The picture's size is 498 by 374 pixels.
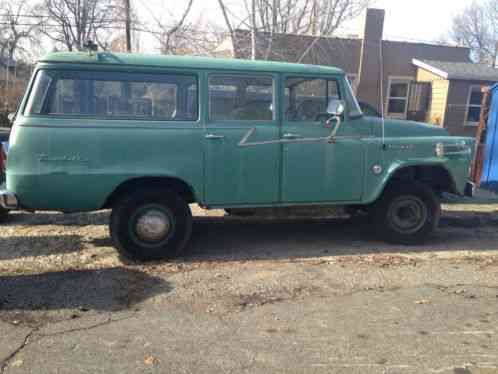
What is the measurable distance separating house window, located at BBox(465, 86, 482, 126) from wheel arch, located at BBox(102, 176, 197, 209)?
16235 millimetres

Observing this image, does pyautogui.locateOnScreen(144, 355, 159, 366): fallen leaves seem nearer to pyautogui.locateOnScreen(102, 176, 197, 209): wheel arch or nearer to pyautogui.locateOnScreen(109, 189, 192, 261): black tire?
pyautogui.locateOnScreen(109, 189, 192, 261): black tire

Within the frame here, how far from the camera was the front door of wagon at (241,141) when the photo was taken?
5195mm

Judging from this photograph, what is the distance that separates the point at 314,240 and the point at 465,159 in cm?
225

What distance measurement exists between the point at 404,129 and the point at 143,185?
340 centimetres

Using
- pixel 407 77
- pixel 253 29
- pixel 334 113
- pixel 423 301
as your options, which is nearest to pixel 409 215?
pixel 334 113

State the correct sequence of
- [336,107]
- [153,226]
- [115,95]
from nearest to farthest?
[115,95]
[153,226]
[336,107]

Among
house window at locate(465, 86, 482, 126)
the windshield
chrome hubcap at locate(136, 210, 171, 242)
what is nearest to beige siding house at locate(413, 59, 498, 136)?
house window at locate(465, 86, 482, 126)

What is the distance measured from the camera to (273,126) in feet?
17.7

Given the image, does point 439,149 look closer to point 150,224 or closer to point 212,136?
point 212,136

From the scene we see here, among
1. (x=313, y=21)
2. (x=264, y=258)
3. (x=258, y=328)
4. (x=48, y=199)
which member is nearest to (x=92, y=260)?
(x=48, y=199)

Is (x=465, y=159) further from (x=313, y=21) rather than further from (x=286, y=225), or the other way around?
(x=313, y=21)

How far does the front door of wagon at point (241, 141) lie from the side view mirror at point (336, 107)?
0.68 m

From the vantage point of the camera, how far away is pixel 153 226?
17.0ft

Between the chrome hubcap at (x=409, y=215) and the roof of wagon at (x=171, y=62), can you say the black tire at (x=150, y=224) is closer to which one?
the roof of wagon at (x=171, y=62)
